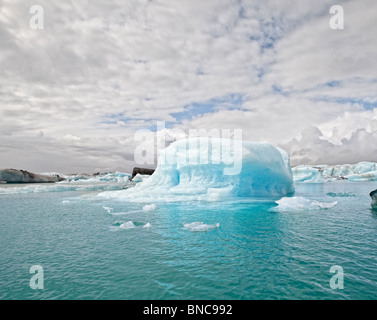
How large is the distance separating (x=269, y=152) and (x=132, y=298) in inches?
877

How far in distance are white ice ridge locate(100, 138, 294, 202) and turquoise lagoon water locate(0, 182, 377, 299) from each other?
1034cm

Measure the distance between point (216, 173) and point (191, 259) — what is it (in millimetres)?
17620

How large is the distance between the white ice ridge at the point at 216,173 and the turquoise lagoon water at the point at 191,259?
10.3m

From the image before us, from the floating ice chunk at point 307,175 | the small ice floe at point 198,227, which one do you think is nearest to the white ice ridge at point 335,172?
the floating ice chunk at point 307,175

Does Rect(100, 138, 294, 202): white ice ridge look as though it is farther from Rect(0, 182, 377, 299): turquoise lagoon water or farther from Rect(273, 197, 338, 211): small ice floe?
Rect(0, 182, 377, 299): turquoise lagoon water

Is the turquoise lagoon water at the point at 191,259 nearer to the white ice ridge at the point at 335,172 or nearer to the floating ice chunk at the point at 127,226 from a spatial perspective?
the floating ice chunk at the point at 127,226

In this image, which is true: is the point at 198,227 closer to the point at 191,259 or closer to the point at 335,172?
the point at 191,259

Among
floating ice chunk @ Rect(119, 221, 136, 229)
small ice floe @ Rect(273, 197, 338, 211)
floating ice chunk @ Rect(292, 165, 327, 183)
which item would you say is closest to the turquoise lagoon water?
floating ice chunk @ Rect(119, 221, 136, 229)

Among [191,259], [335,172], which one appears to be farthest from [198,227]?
[335,172]

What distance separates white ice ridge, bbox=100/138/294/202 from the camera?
2191 cm

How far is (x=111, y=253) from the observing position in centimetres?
738

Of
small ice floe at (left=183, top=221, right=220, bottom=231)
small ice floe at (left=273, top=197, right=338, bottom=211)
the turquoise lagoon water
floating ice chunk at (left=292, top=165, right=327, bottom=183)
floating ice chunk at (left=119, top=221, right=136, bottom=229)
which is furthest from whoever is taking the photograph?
floating ice chunk at (left=292, top=165, right=327, bottom=183)

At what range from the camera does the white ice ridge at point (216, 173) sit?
2191 centimetres
